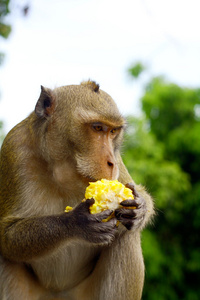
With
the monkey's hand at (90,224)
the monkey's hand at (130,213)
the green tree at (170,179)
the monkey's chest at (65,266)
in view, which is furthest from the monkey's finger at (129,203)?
the green tree at (170,179)

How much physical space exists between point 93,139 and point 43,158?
2.24ft

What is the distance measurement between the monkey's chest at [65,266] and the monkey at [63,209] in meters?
0.01

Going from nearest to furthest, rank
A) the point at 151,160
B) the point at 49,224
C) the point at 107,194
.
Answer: the point at 107,194
the point at 49,224
the point at 151,160

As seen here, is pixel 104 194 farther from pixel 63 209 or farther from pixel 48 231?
pixel 63 209

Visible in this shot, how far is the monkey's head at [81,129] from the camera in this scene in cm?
401

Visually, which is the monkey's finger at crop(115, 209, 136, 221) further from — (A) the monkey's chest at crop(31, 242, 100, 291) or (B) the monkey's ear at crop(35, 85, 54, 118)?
(B) the monkey's ear at crop(35, 85, 54, 118)

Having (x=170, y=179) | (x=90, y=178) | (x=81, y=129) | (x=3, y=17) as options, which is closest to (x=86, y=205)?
(x=90, y=178)

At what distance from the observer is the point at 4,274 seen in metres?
4.50

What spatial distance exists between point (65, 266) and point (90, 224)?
1178 millimetres

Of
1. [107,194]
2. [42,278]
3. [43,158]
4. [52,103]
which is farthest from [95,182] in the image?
[42,278]

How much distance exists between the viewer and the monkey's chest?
15.2 ft

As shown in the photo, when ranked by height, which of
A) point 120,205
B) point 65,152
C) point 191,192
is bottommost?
point 191,192

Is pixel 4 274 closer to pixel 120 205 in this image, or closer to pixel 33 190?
pixel 33 190

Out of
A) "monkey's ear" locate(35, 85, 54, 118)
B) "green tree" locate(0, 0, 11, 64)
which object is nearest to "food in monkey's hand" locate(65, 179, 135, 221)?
"monkey's ear" locate(35, 85, 54, 118)
